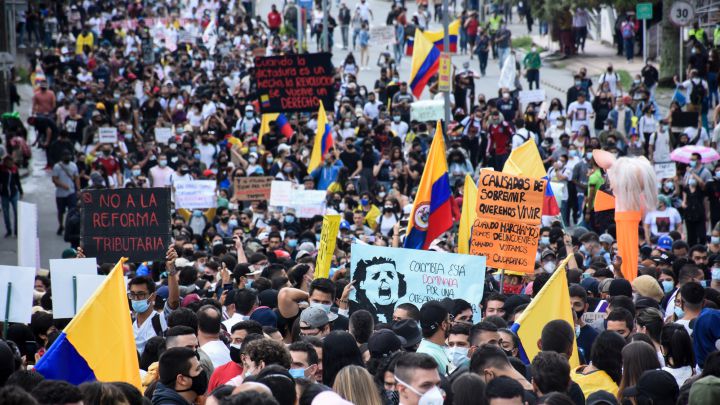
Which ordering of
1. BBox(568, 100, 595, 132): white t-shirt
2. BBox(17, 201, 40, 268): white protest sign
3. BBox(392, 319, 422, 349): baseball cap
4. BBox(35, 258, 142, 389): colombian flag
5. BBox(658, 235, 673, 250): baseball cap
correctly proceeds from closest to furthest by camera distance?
BBox(35, 258, 142, 389): colombian flag < BBox(392, 319, 422, 349): baseball cap < BBox(17, 201, 40, 268): white protest sign < BBox(658, 235, 673, 250): baseball cap < BBox(568, 100, 595, 132): white t-shirt

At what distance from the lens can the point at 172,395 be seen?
275 inches

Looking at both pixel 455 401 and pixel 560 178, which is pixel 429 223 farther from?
pixel 560 178

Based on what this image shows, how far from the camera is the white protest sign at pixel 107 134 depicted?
23.6m

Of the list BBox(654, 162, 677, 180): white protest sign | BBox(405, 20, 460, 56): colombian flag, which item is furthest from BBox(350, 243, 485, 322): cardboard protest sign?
BBox(405, 20, 460, 56): colombian flag

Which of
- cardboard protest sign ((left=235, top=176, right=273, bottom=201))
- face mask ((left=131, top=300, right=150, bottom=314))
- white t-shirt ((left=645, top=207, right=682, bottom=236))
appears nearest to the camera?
face mask ((left=131, top=300, right=150, bottom=314))

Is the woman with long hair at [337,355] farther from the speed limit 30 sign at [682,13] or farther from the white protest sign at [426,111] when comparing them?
the speed limit 30 sign at [682,13]

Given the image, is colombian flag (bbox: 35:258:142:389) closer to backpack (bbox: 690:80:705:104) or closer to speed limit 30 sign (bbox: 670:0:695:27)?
backpack (bbox: 690:80:705:104)

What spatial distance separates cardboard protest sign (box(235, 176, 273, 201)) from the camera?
19.7 metres

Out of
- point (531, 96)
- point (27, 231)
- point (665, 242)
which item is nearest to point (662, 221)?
point (665, 242)

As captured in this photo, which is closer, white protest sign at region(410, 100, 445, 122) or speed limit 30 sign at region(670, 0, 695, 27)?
white protest sign at region(410, 100, 445, 122)

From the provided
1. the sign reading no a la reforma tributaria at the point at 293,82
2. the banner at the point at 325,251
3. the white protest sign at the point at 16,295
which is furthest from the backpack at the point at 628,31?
the white protest sign at the point at 16,295

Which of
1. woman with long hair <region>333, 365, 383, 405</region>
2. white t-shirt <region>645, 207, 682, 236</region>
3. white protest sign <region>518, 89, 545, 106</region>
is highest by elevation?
white protest sign <region>518, 89, 545, 106</region>

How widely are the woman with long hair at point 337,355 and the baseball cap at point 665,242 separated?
889 cm

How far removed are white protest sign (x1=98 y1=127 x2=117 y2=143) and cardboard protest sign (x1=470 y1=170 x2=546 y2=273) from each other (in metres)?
12.8
